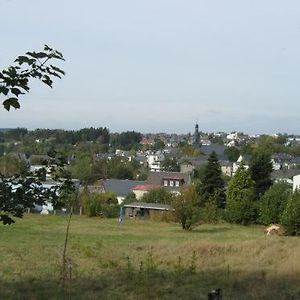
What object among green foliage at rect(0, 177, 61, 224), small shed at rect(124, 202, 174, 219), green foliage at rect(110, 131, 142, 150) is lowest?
small shed at rect(124, 202, 174, 219)

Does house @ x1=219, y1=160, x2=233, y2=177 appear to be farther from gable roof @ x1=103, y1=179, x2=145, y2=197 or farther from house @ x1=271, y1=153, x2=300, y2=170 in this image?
gable roof @ x1=103, y1=179, x2=145, y2=197

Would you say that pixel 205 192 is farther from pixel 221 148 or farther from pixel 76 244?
pixel 221 148

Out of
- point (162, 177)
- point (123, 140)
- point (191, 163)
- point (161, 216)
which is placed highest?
point (123, 140)

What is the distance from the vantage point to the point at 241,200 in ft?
141

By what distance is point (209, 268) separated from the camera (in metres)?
15.7

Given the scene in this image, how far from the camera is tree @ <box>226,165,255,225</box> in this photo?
42.2 meters

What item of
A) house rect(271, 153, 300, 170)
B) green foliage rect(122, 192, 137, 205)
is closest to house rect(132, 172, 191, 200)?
green foliage rect(122, 192, 137, 205)

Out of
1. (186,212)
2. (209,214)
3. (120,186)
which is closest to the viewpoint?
(186,212)

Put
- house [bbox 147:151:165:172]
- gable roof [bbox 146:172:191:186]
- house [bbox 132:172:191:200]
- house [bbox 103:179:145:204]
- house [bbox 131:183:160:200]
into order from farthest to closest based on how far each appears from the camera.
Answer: house [bbox 147:151:165:172] → gable roof [bbox 146:172:191:186] → house [bbox 132:172:191:200] → house [bbox 103:179:145:204] → house [bbox 131:183:160:200]

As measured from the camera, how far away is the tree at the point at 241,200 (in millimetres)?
42188

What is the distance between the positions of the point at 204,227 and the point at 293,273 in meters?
25.4


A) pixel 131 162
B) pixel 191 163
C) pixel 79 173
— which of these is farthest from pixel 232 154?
pixel 79 173

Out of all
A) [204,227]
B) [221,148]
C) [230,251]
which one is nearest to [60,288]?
[230,251]

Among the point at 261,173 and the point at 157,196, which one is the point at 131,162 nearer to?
the point at 157,196
